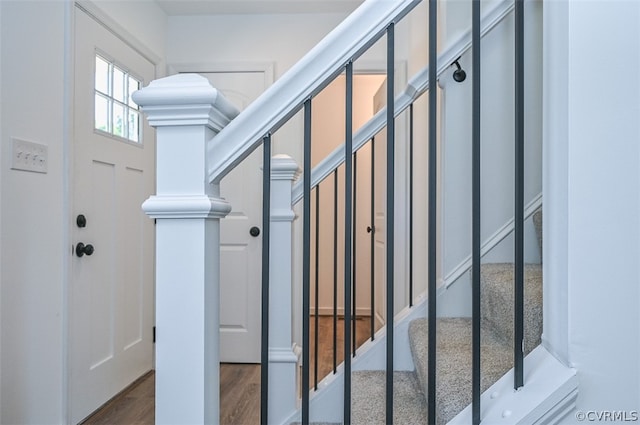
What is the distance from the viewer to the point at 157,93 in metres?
0.72

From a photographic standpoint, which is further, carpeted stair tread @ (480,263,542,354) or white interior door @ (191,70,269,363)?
white interior door @ (191,70,269,363)

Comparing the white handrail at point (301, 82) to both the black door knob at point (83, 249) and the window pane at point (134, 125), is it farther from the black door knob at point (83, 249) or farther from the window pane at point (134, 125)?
the window pane at point (134, 125)

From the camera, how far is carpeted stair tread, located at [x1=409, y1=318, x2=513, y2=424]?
1.06m

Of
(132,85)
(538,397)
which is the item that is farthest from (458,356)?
(132,85)

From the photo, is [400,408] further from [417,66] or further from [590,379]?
[417,66]

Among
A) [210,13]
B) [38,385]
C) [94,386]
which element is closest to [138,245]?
[94,386]

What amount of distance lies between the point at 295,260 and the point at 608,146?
2.49m

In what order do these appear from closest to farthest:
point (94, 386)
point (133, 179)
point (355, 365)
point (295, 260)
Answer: point (355, 365)
point (94, 386)
point (133, 179)
point (295, 260)

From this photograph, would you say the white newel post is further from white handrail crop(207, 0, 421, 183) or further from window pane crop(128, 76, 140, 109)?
window pane crop(128, 76, 140, 109)

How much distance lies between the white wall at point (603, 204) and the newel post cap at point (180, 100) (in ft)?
1.91

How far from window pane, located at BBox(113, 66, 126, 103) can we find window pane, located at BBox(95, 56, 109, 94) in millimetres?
75

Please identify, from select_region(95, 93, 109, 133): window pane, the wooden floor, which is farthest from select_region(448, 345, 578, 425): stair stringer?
select_region(95, 93, 109, 133): window pane

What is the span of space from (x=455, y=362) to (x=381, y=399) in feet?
0.98

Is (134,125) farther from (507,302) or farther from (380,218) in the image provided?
(507,302)
